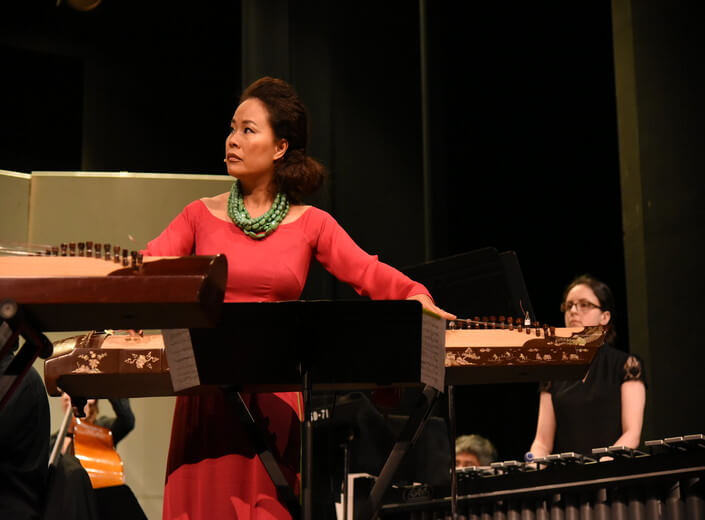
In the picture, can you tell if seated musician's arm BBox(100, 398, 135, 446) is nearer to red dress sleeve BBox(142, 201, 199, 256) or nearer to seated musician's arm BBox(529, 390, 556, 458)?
seated musician's arm BBox(529, 390, 556, 458)

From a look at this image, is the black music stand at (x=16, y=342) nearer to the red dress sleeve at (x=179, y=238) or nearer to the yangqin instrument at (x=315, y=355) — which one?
the yangqin instrument at (x=315, y=355)

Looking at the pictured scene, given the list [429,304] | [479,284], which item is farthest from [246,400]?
[479,284]

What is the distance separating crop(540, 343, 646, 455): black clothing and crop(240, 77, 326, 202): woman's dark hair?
227cm

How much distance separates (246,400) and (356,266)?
488mm

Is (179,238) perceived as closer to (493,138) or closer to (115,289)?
(115,289)

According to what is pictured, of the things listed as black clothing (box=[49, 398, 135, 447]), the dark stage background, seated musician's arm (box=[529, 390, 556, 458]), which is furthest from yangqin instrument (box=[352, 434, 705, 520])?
black clothing (box=[49, 398, 135, 447])

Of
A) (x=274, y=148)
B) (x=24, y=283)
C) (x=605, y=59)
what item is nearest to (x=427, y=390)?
(x=274, y=148)

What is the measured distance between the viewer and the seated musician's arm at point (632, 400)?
436 cm

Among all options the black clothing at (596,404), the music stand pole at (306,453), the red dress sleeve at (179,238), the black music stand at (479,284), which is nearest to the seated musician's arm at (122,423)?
the black clothing at (596,404)

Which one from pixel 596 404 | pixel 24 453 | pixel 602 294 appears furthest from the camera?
pixel 602 294

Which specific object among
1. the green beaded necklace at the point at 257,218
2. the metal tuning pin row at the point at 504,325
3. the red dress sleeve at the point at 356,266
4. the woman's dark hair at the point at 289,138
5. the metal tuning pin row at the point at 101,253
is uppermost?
the woman's dark hair at the point at 289,138

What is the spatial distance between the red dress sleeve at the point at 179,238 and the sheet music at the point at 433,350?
82 centimetres

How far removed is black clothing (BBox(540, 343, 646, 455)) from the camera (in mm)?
4496

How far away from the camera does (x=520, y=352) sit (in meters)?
2.42
